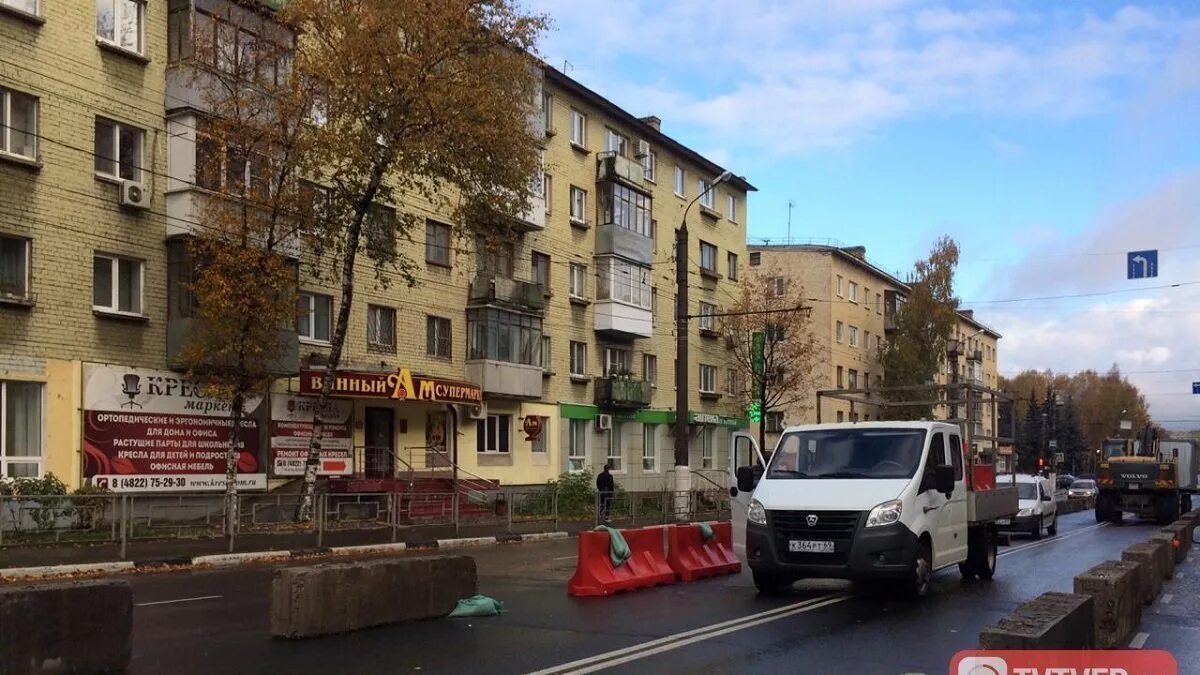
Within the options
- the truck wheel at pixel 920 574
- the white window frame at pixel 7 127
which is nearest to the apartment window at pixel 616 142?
the white window frame at pixel 7 127

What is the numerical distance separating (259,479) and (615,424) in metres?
17.0

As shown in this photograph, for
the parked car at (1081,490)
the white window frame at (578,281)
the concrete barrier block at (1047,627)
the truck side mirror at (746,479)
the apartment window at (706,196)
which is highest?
the apartment window at (706,196)

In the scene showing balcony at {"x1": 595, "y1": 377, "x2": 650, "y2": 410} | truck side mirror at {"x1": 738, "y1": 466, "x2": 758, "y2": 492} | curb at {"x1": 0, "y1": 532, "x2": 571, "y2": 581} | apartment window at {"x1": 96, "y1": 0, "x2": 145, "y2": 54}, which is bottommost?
curb at {"x1": 0, "y1": 532, "x2": 571, "y2": 581}

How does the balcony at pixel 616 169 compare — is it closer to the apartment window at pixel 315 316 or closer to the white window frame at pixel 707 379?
the white window frame at pixel 707 379

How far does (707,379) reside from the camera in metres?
46.8

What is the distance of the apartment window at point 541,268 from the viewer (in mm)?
36066

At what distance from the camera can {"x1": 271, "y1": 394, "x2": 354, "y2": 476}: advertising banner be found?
1023 inches

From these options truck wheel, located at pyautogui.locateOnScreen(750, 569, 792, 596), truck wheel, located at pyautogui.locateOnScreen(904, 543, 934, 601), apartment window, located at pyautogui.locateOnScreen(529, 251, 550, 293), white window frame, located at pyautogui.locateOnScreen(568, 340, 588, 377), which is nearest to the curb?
truck wheel, located at pyautogui.locateOnScreen(750, 569, 792, 596)

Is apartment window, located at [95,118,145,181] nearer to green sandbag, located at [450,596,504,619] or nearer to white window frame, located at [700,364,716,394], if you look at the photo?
green sandbag, located at [450,596,504,619]

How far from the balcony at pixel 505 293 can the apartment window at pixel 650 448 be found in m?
9.23

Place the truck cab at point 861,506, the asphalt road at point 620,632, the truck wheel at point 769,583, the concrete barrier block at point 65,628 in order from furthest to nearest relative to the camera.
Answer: the truck wheel at point 769,583 < the truck cab at point 861,506 < the asphalt road at point 620,632 < the concrete barrier block at point 65,628

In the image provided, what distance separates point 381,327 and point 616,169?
12.9 m

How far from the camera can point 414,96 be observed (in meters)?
21.6

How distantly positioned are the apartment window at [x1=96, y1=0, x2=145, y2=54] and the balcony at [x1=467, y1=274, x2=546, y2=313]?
12349 mm
